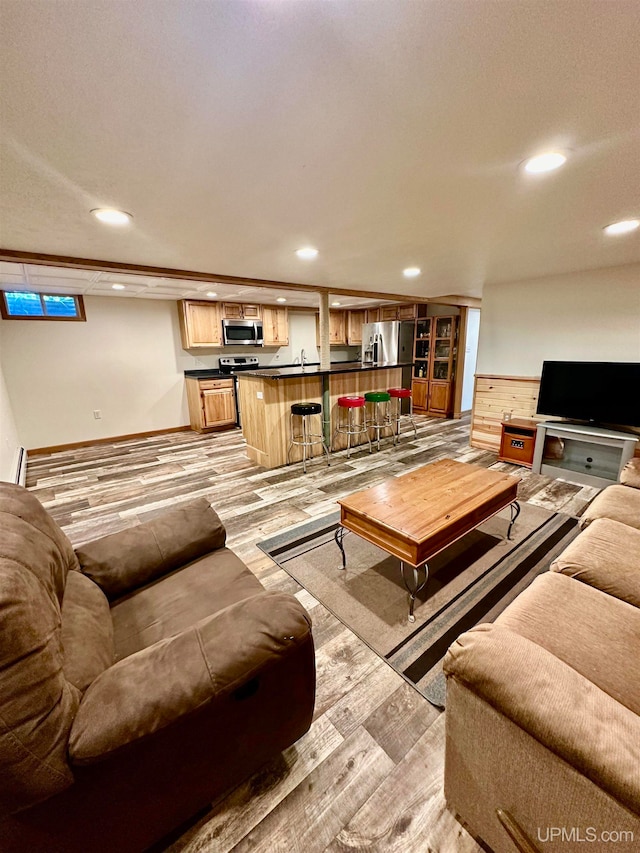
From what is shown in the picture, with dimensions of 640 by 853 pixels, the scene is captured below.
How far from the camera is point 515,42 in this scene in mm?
873

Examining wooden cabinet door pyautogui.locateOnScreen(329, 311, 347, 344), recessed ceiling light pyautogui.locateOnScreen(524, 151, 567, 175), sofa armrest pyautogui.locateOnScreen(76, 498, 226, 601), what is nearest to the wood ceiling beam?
sofa armrest pyautogui.locateOnScreen(76, 498, 226, 601)

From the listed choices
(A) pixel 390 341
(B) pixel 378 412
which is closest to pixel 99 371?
(B) pixel 378 412

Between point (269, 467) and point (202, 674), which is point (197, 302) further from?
point (202, 674)

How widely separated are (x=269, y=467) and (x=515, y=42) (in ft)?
12.7

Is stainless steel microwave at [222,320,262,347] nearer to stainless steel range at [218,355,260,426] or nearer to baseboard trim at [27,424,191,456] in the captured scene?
stainless steel range at [218,355,260,426]

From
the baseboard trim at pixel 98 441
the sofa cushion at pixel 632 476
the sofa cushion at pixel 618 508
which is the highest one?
the sofa cushion at pixel 632 476

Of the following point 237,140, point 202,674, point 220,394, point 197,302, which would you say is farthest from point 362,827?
point 197,302

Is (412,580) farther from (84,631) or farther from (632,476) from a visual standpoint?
(84,631)

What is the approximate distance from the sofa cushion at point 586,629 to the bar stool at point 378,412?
3.35m

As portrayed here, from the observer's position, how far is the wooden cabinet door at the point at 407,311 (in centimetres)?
680

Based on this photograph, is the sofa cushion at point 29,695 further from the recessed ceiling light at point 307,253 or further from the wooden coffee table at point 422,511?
the recessed ceiling light at point 307,253

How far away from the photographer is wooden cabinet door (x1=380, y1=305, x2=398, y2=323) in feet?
23.4

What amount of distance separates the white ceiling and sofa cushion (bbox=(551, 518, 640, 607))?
173cm

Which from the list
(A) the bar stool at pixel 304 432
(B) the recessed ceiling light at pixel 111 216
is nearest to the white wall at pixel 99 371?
(A) the bar stool at pixel 304 432
